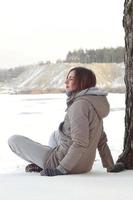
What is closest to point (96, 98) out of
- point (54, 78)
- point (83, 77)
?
point (83, 77)

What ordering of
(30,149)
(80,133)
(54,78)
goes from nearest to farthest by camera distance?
1. (80,133)
2. (30,149)
3. (54,78)

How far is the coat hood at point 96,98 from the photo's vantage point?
193 cm

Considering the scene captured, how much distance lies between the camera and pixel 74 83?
6.45 feet

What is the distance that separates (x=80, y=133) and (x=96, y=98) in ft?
0.58

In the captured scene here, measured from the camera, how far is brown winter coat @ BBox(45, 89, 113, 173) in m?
1.88

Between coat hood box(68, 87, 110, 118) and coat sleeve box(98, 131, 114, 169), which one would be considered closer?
coat hood box(68, 87, 110, 118)

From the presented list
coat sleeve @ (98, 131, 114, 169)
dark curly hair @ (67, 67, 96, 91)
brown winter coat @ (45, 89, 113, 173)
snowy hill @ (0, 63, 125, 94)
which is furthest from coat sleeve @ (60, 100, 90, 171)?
snowy hill @ (0, 63, 125, 94)

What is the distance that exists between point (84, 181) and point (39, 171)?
41 cm

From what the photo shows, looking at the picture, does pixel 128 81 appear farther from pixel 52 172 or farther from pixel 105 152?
pixel 52 172

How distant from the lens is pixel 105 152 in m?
2.17

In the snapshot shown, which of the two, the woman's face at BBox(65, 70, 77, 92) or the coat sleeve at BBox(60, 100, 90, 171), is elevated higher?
the woman's face at BBox(65, 70, 77, 92)

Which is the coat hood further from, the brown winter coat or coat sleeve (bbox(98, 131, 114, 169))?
coat sleeve (bbox(98, 131, 114, 169))

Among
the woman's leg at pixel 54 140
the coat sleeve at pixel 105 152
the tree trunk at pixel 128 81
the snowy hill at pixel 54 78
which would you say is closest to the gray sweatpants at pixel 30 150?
the woman's leg at pixel 54 140

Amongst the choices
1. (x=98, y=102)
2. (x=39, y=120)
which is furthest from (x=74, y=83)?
(x=39, y=120)
